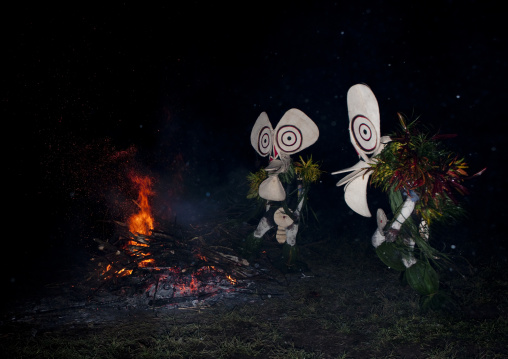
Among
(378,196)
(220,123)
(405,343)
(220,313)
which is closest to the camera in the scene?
(405,343)

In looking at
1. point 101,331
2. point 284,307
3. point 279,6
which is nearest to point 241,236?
point 284,307

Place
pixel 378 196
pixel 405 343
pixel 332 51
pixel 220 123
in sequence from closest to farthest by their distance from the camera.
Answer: pixel 405 343 < pixel 332 51 < pixel 378 196 < pixel 220 123

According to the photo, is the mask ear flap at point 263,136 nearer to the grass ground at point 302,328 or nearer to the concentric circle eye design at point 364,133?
the concentric circle eye design at point 364,133

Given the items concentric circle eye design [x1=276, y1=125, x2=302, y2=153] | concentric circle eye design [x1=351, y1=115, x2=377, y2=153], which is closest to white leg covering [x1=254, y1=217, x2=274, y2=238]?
concentric circle eye design [x1=276, y1=125, x2=302, y2=153]

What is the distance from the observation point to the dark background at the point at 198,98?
223 inches

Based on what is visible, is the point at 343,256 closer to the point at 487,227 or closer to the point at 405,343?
the point at 405,343

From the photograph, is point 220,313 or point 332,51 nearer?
point 220,313

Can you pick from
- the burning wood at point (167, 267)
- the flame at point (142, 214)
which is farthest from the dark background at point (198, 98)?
the burning wood at point (167, 267)

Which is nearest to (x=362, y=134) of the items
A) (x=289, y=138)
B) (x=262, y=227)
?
(x=289, y=138)

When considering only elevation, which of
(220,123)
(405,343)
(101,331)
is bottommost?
(101,331)

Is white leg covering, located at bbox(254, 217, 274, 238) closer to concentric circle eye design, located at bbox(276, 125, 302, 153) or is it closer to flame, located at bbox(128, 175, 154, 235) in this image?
concentric circle eye design, located at bbox(276, 125, 302, 153)

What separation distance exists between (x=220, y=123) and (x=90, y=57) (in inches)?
131

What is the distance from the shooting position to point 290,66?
777 centimetres

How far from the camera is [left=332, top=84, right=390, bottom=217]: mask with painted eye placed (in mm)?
3955
